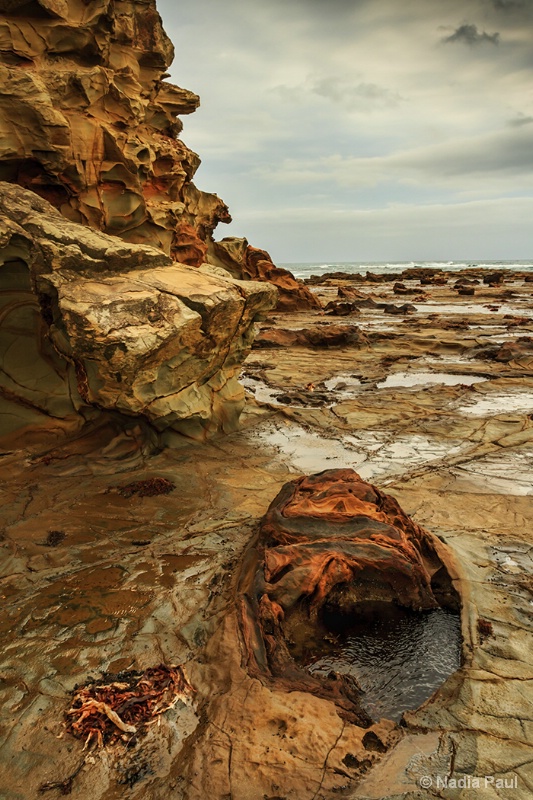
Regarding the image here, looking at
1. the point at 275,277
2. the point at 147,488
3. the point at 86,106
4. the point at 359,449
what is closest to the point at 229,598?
the point at 147,488

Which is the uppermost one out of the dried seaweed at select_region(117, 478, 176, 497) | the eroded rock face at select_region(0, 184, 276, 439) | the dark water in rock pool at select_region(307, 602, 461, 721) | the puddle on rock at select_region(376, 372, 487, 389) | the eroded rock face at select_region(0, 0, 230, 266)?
the eroded rock face at select_region(0, 0, 230, 266)

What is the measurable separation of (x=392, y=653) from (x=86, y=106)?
339 inches

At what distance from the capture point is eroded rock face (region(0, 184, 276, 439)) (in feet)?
19.1

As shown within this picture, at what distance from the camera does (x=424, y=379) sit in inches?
478

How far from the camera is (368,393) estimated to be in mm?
11000

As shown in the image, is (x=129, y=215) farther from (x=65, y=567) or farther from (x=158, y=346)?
(x=65, y=567)

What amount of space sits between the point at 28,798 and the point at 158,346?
4256mm

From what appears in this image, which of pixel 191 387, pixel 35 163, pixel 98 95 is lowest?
pixel 191 387

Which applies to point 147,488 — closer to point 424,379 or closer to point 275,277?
point 424,379

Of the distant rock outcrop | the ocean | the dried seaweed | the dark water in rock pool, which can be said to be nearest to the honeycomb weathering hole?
the dark water in rock pool

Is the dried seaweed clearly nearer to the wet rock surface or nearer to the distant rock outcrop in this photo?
the wet rock surface

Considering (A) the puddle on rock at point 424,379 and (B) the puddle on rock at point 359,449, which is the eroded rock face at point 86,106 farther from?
(A) the puddle on rock at point 424,379

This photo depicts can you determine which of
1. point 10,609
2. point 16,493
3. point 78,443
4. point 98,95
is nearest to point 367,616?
point 10,609

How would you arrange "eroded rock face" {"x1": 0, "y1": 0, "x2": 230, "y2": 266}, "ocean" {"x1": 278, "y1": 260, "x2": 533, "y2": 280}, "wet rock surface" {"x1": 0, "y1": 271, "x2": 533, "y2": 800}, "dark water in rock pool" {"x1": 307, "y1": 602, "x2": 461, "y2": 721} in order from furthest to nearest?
"ocean" {"x1": 278, "y1": 260, "x2": 533, "y2": 280} → "eroded rock face" {"x1": 0, "y1": 0, "x2": 230, "y2": 266} → "dark water in rock pool" {"x1": 307, "y1": 602, "x2": 461, "y2": 721} → "wet rock surface" {"x1": 0, "y1": 271, "x2": 533, "y2": 800}
